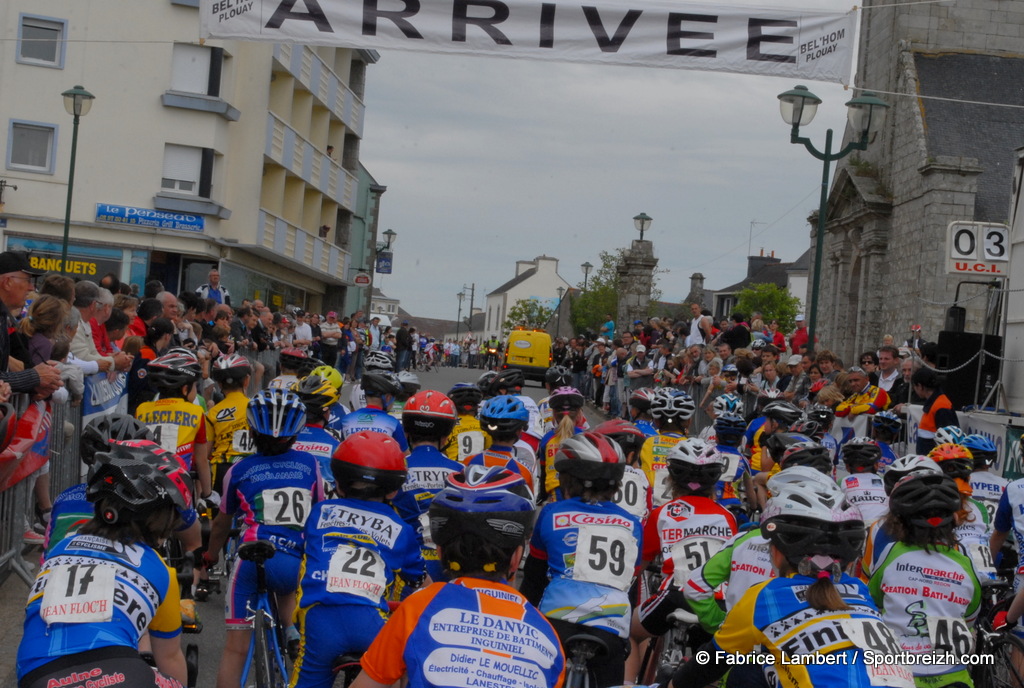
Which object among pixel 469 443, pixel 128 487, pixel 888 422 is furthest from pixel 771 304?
pixel 128 487

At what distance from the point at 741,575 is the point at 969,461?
2.94m

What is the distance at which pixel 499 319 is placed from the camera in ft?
529

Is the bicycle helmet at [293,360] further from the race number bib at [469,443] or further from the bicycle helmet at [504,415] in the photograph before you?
the bicycle helmet at [504,415]

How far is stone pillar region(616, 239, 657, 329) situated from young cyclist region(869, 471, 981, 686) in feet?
115

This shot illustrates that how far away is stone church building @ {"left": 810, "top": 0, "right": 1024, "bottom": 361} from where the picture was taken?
3209cm

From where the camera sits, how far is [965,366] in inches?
597

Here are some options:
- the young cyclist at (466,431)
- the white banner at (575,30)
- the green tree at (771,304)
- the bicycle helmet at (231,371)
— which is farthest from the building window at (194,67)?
the green tree at (771,304)

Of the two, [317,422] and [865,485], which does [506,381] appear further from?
[865,485]

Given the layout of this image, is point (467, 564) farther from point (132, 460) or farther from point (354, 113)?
point (354, 113)

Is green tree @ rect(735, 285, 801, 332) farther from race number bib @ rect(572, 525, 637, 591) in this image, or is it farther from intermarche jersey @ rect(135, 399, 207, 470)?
race number bib @ rect(572, 525, 637, 591)

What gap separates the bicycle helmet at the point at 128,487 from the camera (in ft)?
13.4

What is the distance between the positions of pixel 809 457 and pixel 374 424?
2.78 m

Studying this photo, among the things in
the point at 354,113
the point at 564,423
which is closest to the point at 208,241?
the point at 354,113

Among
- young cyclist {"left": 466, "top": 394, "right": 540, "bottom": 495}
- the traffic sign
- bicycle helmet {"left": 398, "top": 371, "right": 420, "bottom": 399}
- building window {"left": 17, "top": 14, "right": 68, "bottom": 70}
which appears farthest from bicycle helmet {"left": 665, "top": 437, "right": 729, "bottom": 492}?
building window {"left": 17, "top": 14, "right": 68, "bottom": 70}
